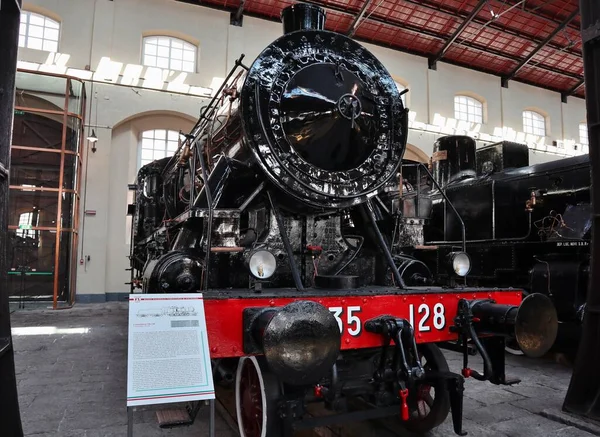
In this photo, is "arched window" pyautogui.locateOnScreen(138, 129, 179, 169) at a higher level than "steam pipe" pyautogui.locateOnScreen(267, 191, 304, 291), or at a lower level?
higher

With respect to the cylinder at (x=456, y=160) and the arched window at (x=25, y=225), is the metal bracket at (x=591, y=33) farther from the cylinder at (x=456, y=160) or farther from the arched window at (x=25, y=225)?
the arched window at (x=25, y=225)

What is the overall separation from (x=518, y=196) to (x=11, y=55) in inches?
230

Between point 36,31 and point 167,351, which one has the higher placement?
point 36,31

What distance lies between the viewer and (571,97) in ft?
63.4

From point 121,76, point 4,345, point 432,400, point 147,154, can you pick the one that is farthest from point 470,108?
point 4,345

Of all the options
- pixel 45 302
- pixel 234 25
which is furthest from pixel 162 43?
pixel 45 302

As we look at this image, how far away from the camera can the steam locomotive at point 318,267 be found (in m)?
2.26

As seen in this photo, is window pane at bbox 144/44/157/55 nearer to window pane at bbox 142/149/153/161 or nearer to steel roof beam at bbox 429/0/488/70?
window pane at bbox 142/149/153/161

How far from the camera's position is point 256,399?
2.63 meters

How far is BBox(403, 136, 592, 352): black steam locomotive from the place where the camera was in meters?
5.00

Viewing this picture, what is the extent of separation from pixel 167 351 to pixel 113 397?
7.90ft

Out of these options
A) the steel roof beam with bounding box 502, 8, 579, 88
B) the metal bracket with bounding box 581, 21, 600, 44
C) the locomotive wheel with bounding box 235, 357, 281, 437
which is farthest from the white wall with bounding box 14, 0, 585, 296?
the metal bracket with bounding box 581, 21, 600, 44

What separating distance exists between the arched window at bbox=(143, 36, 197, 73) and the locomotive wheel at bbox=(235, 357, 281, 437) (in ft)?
38.1

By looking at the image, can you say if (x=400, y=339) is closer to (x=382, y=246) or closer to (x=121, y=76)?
(x=382, y=246)
